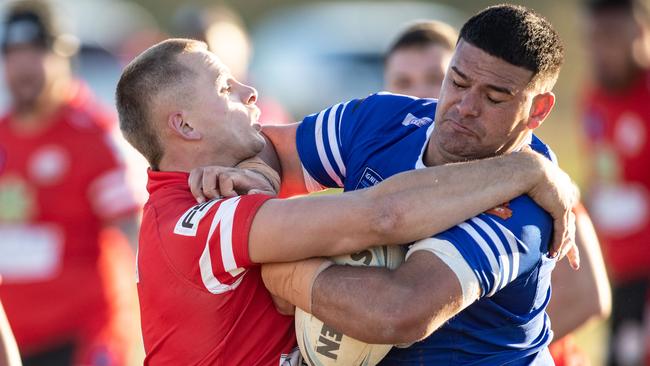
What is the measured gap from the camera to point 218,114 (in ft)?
14.5

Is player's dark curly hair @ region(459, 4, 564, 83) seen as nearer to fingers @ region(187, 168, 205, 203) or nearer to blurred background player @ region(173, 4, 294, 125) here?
fingers @ region(187, 168, 205, 203)

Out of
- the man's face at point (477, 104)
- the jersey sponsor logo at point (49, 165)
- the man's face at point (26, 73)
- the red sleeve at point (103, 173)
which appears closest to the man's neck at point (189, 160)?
→ the man's face at point (477, 104)

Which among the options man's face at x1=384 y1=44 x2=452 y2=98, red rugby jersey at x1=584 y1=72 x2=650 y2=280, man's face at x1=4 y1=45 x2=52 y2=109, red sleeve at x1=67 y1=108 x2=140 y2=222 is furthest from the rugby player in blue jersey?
red rugby jersey at x1=584 y1=72 x2=650 y2=280

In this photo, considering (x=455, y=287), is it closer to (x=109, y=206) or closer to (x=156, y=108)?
(x=156, y=108)

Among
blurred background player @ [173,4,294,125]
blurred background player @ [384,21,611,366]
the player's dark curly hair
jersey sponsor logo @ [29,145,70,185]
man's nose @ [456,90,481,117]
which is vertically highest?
the player's dark curly hair

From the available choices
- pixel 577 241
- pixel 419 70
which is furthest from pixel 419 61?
pixel 577 241

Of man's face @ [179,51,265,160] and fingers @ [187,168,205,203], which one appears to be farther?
man's face @ [179,51,265,160]

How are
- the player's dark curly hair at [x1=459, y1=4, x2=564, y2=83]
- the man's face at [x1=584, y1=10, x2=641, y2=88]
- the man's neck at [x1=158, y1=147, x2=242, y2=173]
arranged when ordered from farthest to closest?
the man's face at [x1=584, y1=10, x2=641, y2=88]
the man's neck at [x1=158, y1=147, x2=242, y2=173]
the player's dark curly hair at [x1=459, y1=4, x2=564, y2=83]

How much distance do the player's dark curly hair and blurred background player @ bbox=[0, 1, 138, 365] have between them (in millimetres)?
4313

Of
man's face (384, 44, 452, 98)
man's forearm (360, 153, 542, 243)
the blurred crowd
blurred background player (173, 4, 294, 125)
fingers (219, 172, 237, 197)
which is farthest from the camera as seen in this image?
blurred background player (173, 4, 294, 125)

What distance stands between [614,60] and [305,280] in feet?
21.7

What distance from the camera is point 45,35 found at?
9000mm

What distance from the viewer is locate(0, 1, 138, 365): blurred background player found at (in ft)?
27.5

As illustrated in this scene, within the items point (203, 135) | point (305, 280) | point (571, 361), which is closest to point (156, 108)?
point (203, 135)
